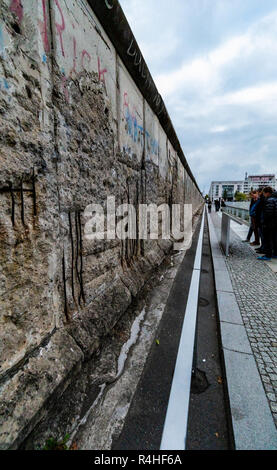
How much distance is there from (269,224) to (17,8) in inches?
218

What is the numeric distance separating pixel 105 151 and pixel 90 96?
0.46 m

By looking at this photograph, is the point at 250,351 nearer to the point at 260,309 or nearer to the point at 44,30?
the point at 260,309

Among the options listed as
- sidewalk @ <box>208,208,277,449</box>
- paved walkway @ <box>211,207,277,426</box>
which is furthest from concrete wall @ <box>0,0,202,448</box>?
paved walkway @ <box>211,207,277,426</box>

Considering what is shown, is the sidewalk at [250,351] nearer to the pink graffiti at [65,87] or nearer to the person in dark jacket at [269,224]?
the person in dark jacket at [269,224]

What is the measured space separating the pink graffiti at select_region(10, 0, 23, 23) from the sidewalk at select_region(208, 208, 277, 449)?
2.71 metres

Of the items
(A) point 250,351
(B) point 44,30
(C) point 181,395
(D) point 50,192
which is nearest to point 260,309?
(A) point 250,351

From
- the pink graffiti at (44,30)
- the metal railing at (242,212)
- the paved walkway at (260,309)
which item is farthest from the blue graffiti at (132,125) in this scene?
the metal railing at (242,212)

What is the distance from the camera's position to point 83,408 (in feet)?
4.68

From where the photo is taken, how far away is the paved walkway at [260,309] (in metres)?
1.68

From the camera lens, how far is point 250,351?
6.29ft

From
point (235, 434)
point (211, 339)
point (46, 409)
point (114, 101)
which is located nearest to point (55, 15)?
point (114, 101)

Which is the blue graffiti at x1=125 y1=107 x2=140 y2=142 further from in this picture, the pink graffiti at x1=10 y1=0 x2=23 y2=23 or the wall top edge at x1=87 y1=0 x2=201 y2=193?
the pink graffiti at x1=10 y1=0 x2=23 y2=23

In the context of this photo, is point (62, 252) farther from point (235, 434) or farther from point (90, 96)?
point (235, 434)
